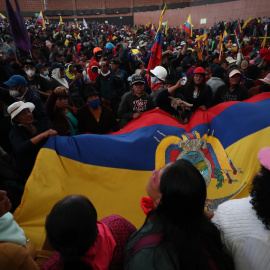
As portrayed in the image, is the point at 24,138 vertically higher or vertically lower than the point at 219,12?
lower

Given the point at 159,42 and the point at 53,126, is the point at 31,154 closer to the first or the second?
the point at 53,126

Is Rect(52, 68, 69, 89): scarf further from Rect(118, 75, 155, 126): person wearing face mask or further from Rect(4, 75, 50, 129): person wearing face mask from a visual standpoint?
Rect(118, 75, 155, 126): person wearing face mask

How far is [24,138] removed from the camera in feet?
8.26

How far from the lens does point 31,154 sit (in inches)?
97.7

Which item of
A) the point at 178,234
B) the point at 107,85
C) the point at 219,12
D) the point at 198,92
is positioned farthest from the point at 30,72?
the point at 219,12

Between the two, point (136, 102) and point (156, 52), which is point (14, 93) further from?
point (156, 52)

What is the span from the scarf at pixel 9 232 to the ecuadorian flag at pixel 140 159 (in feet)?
1.94

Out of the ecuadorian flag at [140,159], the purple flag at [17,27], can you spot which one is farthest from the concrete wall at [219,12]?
the ecuadorian flag at [140,159]

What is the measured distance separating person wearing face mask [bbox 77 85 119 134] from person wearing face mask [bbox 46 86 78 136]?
16 cm

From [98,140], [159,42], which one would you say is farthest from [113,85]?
[98,140]

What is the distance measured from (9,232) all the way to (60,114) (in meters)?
2.12

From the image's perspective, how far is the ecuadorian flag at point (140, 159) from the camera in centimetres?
222

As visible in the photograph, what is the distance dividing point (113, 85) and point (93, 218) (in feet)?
15.0

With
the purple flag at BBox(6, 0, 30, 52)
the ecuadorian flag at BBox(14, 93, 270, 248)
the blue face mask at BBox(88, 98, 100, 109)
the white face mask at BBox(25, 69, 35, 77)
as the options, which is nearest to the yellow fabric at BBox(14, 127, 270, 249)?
the ecuadorian flag at BBox(14, 93, 270, 248)
